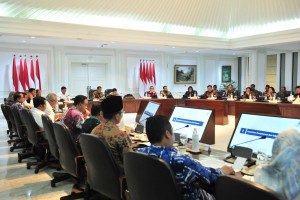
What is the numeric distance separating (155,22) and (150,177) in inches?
351

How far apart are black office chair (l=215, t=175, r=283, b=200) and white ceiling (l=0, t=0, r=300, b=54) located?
767 cm

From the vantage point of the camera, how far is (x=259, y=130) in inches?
92.6

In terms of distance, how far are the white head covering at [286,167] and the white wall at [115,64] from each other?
10.7 meters

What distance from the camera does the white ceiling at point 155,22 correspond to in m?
7.89

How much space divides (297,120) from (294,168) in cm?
103

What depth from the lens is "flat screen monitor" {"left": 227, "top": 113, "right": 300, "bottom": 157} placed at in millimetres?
2230

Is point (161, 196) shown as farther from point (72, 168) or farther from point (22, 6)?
point (22, 6)

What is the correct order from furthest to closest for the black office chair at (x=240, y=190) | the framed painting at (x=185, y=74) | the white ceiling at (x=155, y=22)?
the framed painting at (x=185, y=74) → the white ceiling at (x=155, y=22) → the black office chair at (x=240, y=190)

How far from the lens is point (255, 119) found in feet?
7.93

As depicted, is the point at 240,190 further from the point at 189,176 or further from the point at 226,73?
the point at 226,73

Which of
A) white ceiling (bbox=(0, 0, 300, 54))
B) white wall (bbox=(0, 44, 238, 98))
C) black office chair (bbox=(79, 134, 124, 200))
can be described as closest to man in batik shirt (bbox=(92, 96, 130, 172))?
black office chair (bbox=(79, 134, 124, 200))

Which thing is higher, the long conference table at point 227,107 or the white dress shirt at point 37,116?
the white dress shirt at point 37,116

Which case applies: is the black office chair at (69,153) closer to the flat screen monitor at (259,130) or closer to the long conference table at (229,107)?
the flat screen monitor at (259,130)

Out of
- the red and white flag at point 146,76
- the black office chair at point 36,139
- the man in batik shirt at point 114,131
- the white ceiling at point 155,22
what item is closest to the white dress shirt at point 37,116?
the black office chair at point 36,139
